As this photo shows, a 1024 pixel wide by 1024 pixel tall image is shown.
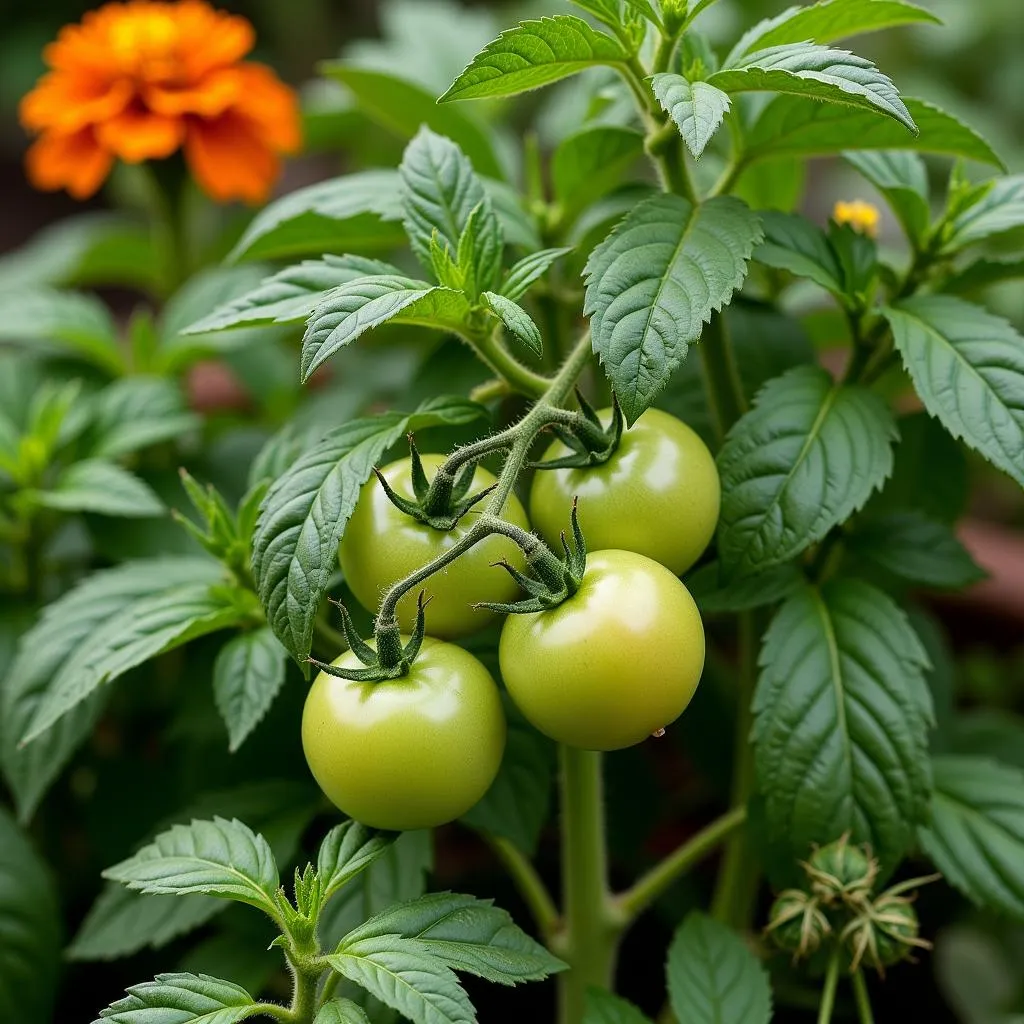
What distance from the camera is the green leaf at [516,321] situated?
0.51 m

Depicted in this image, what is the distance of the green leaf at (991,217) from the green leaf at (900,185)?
2 cm

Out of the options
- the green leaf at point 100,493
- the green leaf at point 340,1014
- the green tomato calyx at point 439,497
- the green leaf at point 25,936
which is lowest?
the green leaf at point 25,936

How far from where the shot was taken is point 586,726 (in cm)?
49

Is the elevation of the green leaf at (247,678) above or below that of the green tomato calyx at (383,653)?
below

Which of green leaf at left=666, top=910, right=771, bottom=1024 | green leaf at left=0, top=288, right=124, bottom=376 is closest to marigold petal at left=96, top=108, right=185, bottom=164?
green leaf at left=0, top=288, right=124, bottom=376

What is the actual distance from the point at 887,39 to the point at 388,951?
2154 mm

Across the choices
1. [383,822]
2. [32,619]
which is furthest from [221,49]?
[383,822]

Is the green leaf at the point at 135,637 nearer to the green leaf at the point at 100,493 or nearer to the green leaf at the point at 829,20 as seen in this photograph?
the green leaf at the point at 100,493

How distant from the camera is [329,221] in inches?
28.5

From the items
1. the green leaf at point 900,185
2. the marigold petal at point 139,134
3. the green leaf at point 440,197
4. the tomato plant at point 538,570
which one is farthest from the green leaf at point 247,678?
the marigold petal at point 139,134

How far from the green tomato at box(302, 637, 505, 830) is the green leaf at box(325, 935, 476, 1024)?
0.05 m

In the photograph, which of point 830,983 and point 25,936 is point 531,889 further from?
point 25,936

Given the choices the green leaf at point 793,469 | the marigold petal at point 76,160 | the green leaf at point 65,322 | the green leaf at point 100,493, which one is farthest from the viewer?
the marigold petal at point 76,160

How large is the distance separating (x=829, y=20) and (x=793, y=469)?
0.72 feet
